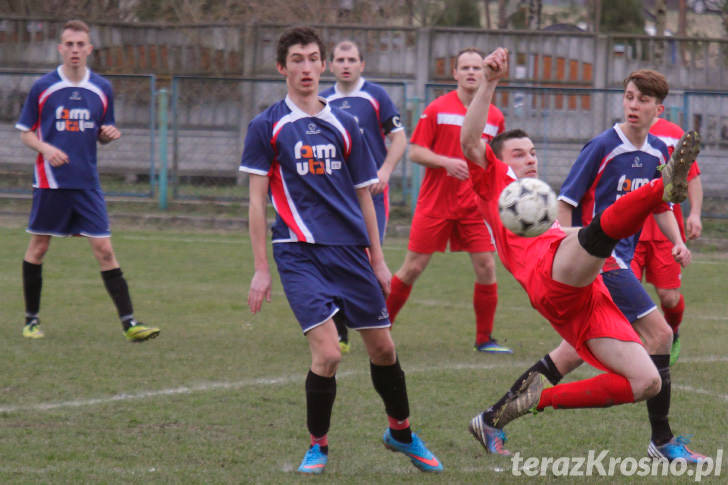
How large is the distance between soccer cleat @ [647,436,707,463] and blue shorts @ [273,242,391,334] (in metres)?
1.40

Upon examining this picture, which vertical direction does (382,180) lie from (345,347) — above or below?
above

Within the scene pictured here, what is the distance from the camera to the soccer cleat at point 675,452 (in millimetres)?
4500

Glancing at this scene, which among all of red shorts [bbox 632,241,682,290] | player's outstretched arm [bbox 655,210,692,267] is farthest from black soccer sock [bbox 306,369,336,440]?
red shorts [bbox 632,241,682,290]

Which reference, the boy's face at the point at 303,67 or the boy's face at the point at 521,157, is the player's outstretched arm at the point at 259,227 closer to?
the boy's face at the point at 303,67

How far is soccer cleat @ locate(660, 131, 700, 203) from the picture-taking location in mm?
3617

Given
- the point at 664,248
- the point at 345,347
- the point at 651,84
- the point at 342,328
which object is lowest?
the point at 345,347

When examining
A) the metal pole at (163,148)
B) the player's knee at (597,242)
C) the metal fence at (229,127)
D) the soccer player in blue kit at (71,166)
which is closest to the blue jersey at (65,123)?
the soccer player in blue kit at (71,166)

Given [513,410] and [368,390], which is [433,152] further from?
[513,410]

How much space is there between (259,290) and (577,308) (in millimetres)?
1392

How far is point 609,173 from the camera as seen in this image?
5.21 m

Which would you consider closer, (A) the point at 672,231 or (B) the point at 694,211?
(A) the point at 672,231

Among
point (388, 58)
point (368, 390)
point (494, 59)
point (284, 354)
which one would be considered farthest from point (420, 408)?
point (388, 58)

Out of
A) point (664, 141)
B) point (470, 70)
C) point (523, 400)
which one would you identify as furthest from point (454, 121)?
point (523, 400)

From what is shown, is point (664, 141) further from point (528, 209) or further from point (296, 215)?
point (296, 215)
